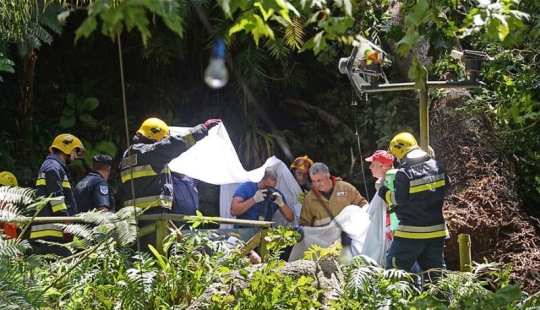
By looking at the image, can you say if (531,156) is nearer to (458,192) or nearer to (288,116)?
(458,192)

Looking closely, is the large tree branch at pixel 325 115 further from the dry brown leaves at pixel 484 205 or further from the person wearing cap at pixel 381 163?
the person wearing cap at pixel 381 163

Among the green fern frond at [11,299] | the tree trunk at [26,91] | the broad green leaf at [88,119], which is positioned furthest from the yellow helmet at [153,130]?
the tree trunk at [26,91]

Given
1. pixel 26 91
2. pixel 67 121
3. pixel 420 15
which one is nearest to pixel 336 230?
pixel 420 15

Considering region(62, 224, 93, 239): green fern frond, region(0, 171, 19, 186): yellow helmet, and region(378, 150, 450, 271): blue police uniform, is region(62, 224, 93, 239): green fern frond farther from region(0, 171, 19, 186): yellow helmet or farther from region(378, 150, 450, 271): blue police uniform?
region(0, 171, 19, 186): yellow helmet

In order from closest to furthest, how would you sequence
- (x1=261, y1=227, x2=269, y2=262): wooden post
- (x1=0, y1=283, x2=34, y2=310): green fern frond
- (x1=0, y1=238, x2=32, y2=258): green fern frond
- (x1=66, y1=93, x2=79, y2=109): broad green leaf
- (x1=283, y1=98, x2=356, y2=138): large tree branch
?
(x1=0, y1=283, x2=34, y2=310): green fern frond, (x1=0, y1=238, x2=32, y2=258): green fern frond, (x1=261, y1=227, x2=269, y2=262): wooden post, (x1=66, y1=93, x2=79, y2=109): broad green leaf, (x1=283, y1=98, x2=356, y2=138): large tree branch

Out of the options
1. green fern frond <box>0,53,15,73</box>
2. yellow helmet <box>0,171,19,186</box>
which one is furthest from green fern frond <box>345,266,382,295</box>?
green fern frond <box>0,53,15,73</box>

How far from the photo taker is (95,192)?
7.75m

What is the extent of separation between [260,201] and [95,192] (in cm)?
150

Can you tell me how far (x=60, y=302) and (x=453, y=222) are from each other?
504cm

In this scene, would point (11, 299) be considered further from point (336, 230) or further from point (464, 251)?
point (336, 230)

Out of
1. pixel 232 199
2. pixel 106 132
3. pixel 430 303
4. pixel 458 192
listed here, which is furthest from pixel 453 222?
pixel 430 303

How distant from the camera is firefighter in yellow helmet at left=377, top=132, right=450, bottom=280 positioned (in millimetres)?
6793

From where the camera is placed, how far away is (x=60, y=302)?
16.7 ft

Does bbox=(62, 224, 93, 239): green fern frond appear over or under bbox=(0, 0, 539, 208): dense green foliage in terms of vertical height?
under
